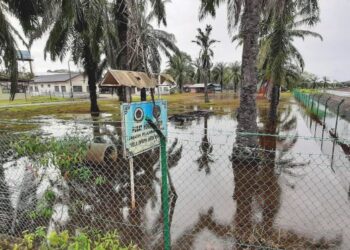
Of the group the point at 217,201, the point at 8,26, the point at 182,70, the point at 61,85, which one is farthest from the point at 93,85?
the point at 182,70

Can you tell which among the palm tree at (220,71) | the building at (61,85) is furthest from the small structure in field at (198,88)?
the building at (61,85)

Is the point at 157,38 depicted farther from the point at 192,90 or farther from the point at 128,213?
the point at 192,90

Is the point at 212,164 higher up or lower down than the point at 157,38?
lower down

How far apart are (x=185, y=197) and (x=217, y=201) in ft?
2.03

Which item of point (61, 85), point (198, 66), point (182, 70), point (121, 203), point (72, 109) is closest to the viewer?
point (121, 203)

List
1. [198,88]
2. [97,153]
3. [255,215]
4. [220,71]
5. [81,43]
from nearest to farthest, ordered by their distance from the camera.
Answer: [255,215] < [97,153] < [81,43] < [220,71] < [198,88]

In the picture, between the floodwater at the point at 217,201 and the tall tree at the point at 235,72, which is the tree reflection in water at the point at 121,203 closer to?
the floodwater at the point at 217,201

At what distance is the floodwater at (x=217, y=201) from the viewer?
394 centimetres

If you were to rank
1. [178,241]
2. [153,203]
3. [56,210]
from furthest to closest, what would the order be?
[153,203], [56,210], [178,241]

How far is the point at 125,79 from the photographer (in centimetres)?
476

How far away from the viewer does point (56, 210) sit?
184 inches

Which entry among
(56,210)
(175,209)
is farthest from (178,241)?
(56,210)

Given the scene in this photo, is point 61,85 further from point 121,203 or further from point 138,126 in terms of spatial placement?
point 138,126

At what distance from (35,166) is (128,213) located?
280 centimetres
